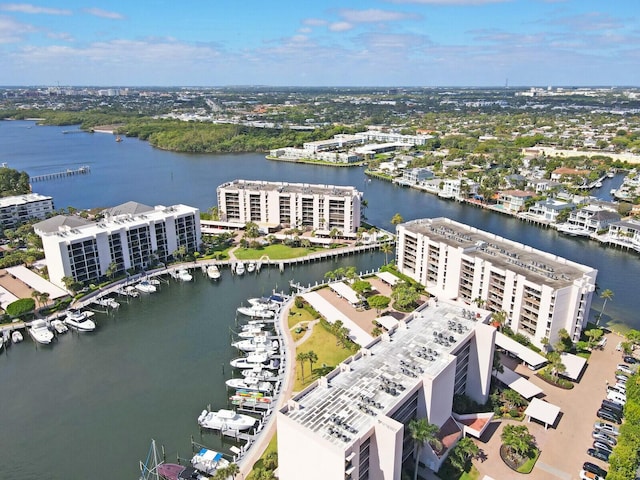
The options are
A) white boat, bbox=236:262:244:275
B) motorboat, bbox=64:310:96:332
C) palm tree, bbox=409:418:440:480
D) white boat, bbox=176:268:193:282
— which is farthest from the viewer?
white boat, bbox=236:262:244:275

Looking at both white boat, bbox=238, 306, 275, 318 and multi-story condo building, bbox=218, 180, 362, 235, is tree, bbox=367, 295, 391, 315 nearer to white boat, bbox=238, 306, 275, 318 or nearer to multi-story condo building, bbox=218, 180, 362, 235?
white boat, bbox=238, 306, 275, 318

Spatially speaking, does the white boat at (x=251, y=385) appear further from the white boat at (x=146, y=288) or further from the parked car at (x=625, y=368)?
the parked car at (x=625, y=368)

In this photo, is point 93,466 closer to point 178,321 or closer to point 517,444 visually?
point 178,321

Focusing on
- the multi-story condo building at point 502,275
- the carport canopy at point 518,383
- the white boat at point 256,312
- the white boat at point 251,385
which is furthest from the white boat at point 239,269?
the carport canopy at point 518,383

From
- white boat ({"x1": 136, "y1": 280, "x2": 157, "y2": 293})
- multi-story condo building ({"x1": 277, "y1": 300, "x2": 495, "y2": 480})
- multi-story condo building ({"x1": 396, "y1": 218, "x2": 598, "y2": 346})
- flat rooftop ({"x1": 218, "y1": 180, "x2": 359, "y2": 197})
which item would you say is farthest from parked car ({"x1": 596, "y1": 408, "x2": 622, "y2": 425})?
white boat ({"x1": 136, "y1": 280, "x2": 157, "y2": 293})

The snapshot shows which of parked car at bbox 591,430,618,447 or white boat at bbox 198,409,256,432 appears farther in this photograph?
white boat at bbox 198,409,256,432

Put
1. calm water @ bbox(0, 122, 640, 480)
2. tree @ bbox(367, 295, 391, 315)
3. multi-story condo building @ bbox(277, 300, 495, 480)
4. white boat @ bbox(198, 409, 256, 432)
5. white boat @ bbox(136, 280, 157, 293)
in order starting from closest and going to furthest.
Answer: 1. multi-story condo building @ bbox(277, 300, 495, 480)
2. calm water @ bbox(0, 122, 640, 480)
3. white boat @ bbox(198, 409, 256, 432)
4. tree @ bbox(367, 295, 391, 315)
5. white boat @ bbox(136, 280, 157, 293)

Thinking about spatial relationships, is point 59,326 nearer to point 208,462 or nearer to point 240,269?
point 240,269
